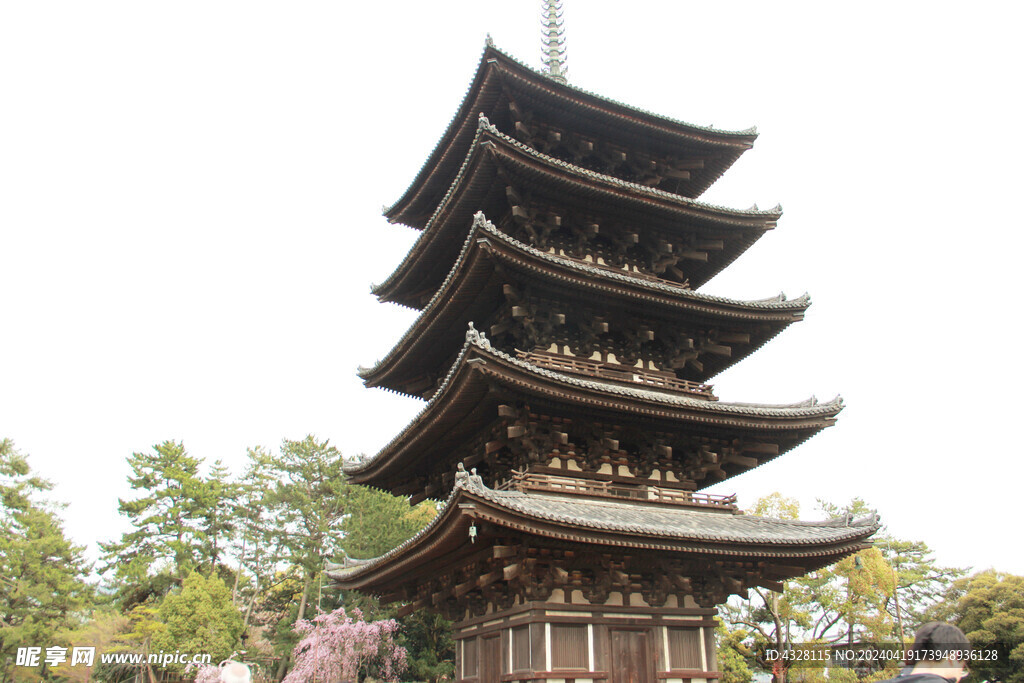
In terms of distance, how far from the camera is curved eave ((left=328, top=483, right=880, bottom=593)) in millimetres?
12180

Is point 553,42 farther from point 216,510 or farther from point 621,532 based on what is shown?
point 216,510

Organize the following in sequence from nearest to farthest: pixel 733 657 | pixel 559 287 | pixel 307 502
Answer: pixel 559 287, pixel 733 657, pixel 307 502

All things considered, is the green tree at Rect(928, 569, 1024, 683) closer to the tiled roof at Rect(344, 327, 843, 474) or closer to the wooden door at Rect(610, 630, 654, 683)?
the tiled roof at Rect(344, 327, 843, 474)

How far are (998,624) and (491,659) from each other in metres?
29.1

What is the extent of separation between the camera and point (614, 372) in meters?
17.2

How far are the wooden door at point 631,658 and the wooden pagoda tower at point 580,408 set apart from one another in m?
0.03

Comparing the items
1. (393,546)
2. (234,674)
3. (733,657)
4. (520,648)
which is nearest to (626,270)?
(520,648)

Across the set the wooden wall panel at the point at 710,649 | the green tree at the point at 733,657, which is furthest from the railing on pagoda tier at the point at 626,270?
the green tree at the point at 733,657

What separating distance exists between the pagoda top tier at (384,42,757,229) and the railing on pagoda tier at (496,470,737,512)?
9915 mm

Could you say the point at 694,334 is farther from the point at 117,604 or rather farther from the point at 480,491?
the point at 117,604

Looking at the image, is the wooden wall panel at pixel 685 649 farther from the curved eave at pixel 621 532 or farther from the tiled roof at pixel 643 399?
the tiled roof at pixel 643 399

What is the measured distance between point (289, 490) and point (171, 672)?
59.1 feet

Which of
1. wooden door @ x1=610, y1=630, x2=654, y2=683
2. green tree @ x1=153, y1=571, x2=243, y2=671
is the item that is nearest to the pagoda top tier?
wooden door @ x1=610, y1=630, x2=654, y2=683

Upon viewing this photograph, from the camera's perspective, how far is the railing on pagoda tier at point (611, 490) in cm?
1477
